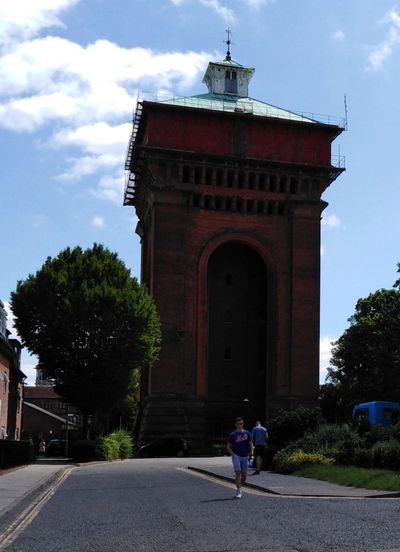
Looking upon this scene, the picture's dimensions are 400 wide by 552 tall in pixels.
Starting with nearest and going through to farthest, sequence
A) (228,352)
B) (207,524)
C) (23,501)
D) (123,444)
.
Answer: (207,524)
(23,501)
(123,444)
(228,352)

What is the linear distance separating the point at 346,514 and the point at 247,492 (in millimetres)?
6549

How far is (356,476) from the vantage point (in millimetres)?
20859

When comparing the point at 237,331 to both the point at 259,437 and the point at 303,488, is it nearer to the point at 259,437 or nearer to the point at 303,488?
the point at 259,437

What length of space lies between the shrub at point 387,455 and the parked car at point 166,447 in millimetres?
32658

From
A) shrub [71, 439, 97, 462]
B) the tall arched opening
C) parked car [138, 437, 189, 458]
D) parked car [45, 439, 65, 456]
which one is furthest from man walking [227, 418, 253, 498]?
parked car [45, 439, 65, 456]

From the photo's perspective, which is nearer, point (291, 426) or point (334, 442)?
point (334, 442)

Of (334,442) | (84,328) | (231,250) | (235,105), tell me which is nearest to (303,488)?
(334,442)

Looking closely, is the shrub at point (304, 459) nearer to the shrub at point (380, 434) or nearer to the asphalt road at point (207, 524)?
the shrub at point (380, 434)

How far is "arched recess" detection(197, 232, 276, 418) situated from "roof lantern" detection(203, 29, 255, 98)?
1564 centimetres

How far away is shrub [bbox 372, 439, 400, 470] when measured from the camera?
21750mm

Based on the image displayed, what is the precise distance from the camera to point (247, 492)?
65.0 feet

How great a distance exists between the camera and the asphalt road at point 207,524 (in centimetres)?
1027

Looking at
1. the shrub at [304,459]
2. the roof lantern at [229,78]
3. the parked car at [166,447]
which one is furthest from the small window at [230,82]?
the shrub at [304,459]

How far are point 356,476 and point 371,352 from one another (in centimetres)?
4715
